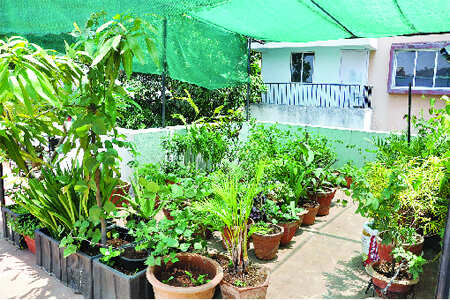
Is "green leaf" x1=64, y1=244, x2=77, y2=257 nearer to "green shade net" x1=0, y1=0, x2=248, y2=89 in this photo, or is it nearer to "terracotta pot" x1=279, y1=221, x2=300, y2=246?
"green shade net" x1=0, y1=0, x2=248, y2=89

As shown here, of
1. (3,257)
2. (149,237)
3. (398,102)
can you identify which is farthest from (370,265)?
(398,102)

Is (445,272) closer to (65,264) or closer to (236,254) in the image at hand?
(236,254)

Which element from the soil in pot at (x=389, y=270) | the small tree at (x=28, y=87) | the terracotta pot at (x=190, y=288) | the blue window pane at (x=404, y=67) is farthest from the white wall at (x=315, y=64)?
the terracotta pot at (x=190, y=288)

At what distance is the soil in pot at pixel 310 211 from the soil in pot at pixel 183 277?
1.91 m

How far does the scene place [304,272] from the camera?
3047 mm

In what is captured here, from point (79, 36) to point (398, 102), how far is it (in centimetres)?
1157

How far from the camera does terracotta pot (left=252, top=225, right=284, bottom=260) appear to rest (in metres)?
3.15

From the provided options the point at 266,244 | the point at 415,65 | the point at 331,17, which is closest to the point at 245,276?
the point at 266,244

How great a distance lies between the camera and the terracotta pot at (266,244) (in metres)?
3.15

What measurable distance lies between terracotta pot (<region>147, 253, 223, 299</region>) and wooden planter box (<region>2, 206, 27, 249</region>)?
1.71 metres

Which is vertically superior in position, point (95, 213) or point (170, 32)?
point (170, 32)

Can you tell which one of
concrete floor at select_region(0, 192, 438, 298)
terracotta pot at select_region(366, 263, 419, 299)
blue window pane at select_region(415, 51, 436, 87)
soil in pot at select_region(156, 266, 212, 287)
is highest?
blue window pane at select_region(415, 51, 436, 87)

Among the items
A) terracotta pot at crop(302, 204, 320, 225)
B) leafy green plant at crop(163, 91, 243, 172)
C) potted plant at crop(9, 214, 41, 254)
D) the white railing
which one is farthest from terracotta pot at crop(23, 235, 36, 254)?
the white railing

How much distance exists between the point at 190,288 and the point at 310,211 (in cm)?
224
